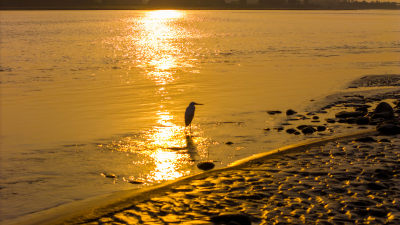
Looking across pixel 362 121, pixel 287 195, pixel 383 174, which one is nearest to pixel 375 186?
pixel 383 174

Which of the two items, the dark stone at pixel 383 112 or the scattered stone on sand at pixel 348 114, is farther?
the scattered stone on sand at pixel 348 114

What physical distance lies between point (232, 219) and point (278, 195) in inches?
55.8

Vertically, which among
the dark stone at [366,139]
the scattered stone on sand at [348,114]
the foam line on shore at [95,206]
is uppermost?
the scattered stone on sand at [348,114]

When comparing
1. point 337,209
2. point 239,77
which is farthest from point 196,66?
point 337,209

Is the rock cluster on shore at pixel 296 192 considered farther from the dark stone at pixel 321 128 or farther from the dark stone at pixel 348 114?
the dark stone at pixel 348 114

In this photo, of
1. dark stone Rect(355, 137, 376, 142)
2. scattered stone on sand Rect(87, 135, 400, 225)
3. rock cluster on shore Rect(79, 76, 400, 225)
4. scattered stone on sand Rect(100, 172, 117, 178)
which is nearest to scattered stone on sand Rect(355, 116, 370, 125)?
rock cluster on shore Rect(79, 76, 400, 225)

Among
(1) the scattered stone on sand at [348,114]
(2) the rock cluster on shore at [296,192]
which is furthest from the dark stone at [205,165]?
(1) the scattered stone on sand at [348,114]

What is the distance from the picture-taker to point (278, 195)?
8.61 m

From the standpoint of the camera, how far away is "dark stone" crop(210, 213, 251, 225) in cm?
737

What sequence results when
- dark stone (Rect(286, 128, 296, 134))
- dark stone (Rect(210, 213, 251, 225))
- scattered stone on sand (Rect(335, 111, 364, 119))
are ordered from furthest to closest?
scattered stone on sand (Rect(335, 111, 364, 119)) → dark stone (Rect(286, 128, 296, 134)) → dark stone (Rect(210, 213, 251, 225))

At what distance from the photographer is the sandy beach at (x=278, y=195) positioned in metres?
7.73

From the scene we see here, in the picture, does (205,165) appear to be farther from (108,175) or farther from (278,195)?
(278,195)

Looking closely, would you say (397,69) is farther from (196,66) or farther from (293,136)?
(293,136)

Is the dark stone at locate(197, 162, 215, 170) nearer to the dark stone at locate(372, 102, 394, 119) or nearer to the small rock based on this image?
the small rock
